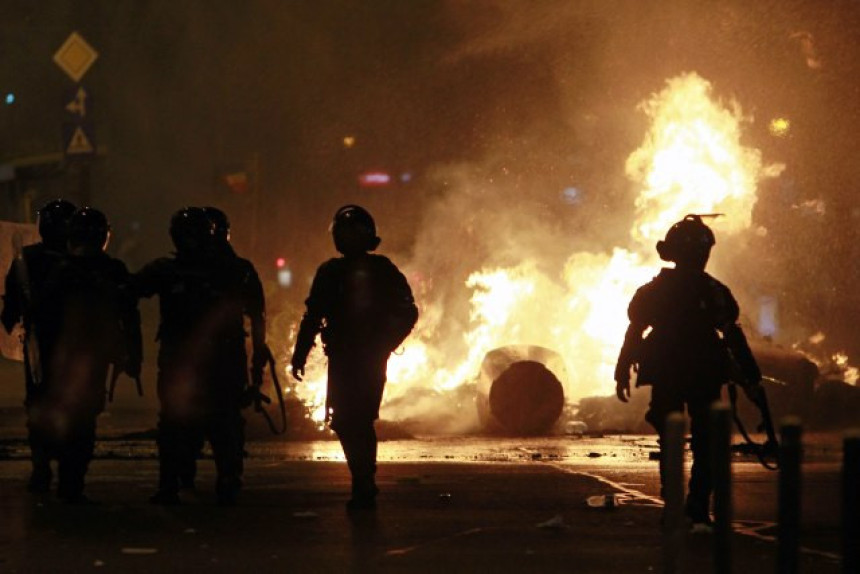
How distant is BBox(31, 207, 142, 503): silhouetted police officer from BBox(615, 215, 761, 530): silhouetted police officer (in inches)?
139

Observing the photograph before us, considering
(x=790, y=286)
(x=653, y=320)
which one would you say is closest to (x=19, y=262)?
(x=653, y=320)

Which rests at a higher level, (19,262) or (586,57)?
(586,57)

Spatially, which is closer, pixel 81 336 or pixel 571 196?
pixel 81 336

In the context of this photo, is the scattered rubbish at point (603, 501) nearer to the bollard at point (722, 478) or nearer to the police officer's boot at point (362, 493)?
the police officer's boot at point (362, 493)

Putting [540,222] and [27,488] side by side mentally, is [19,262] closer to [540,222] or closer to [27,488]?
[27,488]

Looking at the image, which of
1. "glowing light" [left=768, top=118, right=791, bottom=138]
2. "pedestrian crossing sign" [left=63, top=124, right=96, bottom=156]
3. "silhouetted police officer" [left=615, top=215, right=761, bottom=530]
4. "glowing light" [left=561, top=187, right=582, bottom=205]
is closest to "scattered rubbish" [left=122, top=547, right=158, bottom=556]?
"silhouetted police officer" [left=615, top=215, right=761, bottom=530]

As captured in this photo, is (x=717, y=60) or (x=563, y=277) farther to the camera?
(x=717, y=60)

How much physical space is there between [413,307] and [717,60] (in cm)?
2000

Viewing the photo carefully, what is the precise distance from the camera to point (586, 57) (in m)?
32.7

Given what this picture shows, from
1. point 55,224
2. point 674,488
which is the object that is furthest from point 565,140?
point 674,488

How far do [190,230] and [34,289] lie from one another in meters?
1.26

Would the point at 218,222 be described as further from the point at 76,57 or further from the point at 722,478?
the point at 76,57

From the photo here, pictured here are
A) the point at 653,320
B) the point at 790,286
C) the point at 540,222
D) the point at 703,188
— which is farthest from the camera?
the point at 790,286

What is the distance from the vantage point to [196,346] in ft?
37.8
